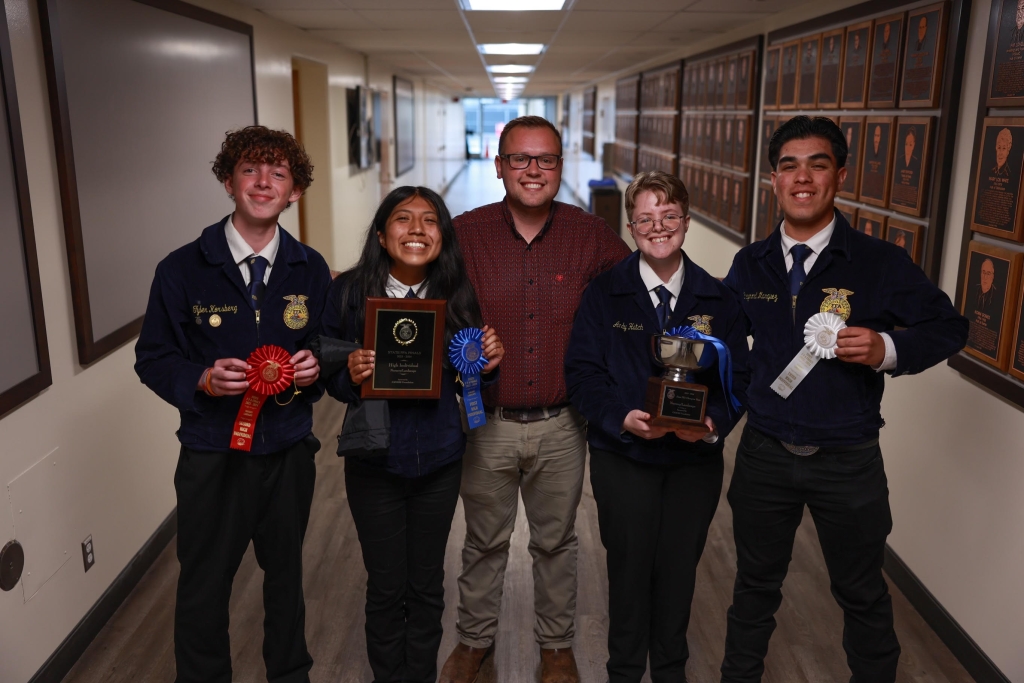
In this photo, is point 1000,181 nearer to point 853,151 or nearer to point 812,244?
point 812,244

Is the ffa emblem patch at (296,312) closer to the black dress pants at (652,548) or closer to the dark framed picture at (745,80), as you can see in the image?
the black dress pants at (652,548)

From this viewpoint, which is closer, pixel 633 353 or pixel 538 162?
pixel 633 353

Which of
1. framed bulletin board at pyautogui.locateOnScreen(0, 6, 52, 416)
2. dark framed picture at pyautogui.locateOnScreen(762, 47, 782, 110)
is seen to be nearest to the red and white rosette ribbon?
framed bulletin board at pyautogui.locateOnScreen(0, 6, 52, 416)

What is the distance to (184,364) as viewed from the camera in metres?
2.27

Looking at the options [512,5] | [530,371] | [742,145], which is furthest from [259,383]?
[742,145]

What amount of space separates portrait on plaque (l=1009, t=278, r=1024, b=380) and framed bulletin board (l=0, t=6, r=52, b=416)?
10.5 feet

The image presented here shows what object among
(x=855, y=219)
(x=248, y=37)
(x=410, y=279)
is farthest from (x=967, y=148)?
(x=248, y=37)

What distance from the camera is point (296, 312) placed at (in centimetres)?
235

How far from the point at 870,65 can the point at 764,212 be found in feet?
5.75

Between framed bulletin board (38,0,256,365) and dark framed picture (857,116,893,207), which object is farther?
dark framed picture (857,116,893,207)

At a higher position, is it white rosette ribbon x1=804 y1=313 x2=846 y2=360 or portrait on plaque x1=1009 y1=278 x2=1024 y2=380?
white rosette ribbon x1=804 y1=313 x2=846 y2=360

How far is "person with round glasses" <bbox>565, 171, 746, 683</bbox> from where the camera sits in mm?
2346

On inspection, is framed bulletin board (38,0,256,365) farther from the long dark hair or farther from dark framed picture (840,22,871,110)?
dark framed picture (840,22,871,110)

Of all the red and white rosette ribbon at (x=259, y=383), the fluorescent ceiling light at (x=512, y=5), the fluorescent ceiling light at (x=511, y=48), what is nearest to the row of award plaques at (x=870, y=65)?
the fluorescent ceiling light at (x=512, y=5)
